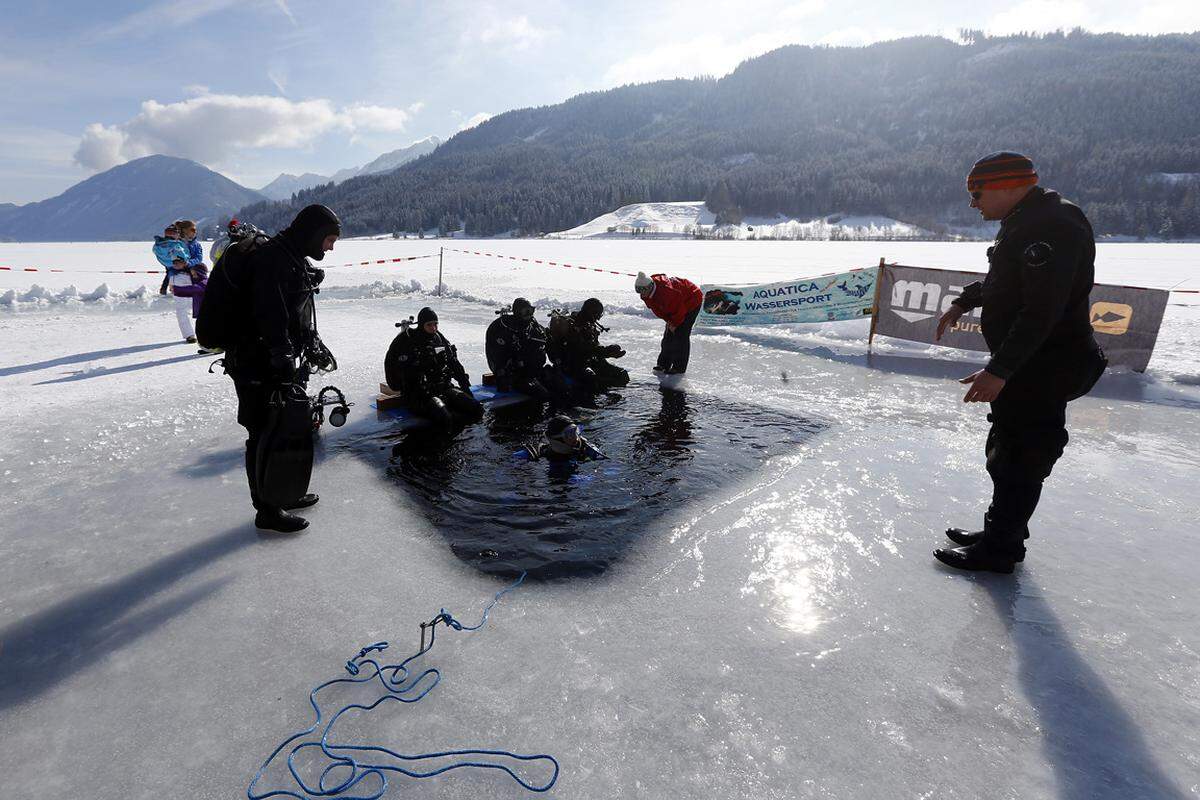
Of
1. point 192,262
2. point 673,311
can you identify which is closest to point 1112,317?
point 673,311

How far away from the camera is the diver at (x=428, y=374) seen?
585 cm

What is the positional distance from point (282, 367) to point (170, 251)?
6715 millimetres

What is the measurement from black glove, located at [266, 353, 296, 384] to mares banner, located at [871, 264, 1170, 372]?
286 inches

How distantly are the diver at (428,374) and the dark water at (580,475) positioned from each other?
29 cm

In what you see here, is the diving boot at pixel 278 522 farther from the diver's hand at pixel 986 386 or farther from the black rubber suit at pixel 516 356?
the diver's hand at pixel 986 386

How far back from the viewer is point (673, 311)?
7746 mm

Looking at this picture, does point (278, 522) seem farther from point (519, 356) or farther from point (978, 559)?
point (978, 559)

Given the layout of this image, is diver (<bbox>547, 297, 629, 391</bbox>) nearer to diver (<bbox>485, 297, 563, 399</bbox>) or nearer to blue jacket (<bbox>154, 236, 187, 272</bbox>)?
diver (<bbox>485, 297, 563, 399</bbox>)

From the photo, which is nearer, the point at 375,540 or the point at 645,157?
the point at 375,540

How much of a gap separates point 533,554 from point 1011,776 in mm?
2307

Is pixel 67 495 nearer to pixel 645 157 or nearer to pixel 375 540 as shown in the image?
pixel 375 540

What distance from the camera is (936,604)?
9.82 ft

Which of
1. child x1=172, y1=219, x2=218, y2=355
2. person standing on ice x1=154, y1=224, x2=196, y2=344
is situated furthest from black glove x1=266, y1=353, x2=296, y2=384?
person standing on ice x1=154, y1=224, x2=196, y2=344

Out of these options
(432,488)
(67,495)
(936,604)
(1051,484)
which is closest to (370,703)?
(432,488)
